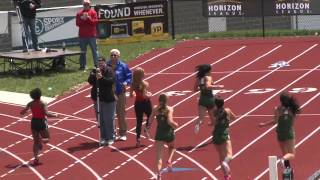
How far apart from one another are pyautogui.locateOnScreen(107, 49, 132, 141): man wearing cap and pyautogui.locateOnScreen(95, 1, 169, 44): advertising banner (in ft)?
41.1

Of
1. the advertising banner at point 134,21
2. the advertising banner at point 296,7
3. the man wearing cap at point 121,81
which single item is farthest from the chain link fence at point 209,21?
the man wearing cap at point 121,81

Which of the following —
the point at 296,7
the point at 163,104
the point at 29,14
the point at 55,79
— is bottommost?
the point at 55,79

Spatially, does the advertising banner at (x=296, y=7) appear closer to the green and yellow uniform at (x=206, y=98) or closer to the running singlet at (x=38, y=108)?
the green and yellow uniform at (x=206, y=98)

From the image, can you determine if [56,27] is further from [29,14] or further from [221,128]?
[221,128]

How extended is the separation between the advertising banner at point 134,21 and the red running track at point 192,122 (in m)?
2.05

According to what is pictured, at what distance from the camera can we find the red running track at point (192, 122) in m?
16.6

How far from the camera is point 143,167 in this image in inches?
655

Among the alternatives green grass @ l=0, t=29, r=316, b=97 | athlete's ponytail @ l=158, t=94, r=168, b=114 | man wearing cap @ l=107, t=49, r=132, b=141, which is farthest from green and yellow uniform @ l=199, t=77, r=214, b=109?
green grass @ l=0, t=29, r=316, b=97

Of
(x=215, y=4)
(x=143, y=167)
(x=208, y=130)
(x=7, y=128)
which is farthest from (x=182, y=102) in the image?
(x=215, y=4)

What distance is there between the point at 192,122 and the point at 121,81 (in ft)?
8.16

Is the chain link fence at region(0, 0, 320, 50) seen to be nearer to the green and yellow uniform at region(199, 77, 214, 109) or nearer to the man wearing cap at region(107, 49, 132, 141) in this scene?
the man wearing cap at region(107, 49, 132, 141)

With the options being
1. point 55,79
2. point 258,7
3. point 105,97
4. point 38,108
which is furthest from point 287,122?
point 258,7

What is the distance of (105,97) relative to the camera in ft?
60.2

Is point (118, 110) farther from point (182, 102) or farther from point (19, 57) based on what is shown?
point (19, 57)
